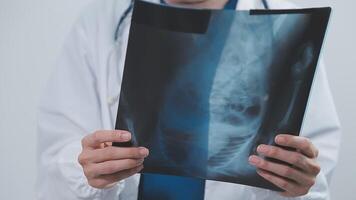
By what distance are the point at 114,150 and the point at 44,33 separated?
0.51 metres

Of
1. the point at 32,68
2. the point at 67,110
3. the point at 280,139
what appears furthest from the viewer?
the point at 32,68

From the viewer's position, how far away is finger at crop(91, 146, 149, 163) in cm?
48

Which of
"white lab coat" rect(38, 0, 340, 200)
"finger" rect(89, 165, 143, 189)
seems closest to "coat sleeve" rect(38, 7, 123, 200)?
"white lab coat" rect(38, 0, 340, 200)

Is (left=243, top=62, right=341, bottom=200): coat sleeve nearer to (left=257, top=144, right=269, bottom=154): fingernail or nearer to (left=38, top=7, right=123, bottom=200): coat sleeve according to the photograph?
(left=257, top=144, right=269, bottom=154): fingernail

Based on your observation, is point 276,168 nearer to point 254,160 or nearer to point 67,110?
point 254,160

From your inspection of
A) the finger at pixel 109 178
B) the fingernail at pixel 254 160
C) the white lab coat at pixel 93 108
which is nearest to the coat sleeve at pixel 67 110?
the white lab coat at pixel 93 108

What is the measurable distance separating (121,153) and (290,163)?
173 millimetres

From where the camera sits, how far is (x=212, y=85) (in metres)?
0.50

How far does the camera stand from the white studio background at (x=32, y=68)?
910mm

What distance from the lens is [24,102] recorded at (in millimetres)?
929

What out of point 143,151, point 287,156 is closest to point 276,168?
point 287,156

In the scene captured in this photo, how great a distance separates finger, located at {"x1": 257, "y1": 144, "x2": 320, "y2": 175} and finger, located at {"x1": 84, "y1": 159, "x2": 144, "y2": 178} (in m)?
0.13

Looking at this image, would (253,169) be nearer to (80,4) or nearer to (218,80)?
(218,80)

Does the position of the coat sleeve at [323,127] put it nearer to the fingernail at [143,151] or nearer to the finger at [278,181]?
the finger at [278,181]
